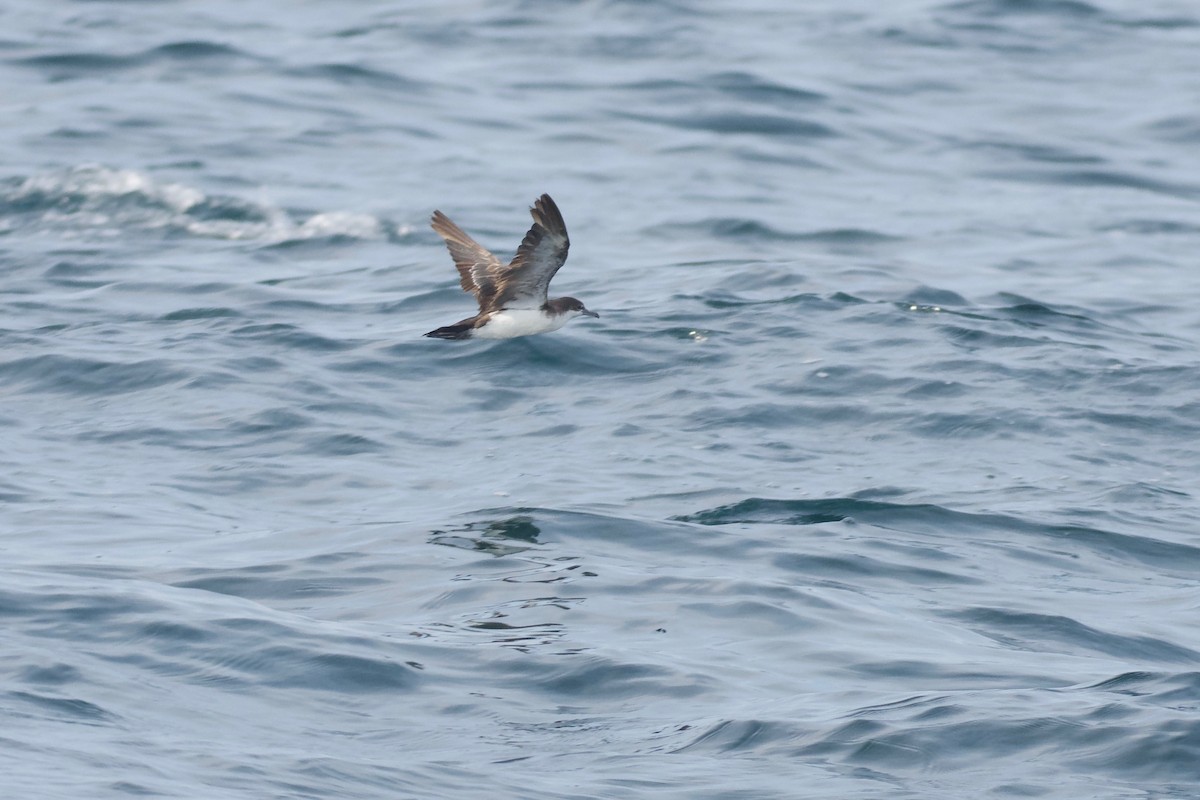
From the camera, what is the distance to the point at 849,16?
2431 centimetres

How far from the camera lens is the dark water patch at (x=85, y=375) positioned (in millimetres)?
12375

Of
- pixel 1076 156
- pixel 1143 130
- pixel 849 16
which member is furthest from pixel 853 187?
pixel 849 16

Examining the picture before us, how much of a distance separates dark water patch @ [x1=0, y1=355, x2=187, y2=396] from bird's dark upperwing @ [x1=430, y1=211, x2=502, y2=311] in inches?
83.0

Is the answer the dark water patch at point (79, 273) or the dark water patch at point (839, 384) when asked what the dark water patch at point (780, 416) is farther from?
the dark water patch at point (79, 273)

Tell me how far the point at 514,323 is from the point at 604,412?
3.18 feet

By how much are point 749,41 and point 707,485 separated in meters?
13.2

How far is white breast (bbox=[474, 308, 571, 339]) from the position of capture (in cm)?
1169

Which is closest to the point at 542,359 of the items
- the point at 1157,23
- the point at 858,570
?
the point at 858,570

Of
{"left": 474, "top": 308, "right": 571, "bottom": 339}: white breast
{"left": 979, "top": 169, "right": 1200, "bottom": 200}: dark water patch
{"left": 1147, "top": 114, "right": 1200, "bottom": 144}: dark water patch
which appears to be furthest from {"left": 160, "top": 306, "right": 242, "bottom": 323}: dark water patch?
{"left": 1147, "top": 114, "right": 1200, "bottom": 144}: dark water patch

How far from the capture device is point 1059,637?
28.9ft

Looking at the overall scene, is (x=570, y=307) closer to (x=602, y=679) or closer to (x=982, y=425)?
(x=982, y=425)

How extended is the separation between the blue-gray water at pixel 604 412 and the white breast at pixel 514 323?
659 mm

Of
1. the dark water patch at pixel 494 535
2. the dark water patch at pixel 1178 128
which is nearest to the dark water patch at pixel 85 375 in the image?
the dark water patch at pixel 494 535

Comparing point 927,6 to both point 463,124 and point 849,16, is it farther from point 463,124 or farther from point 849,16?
point 463,124
